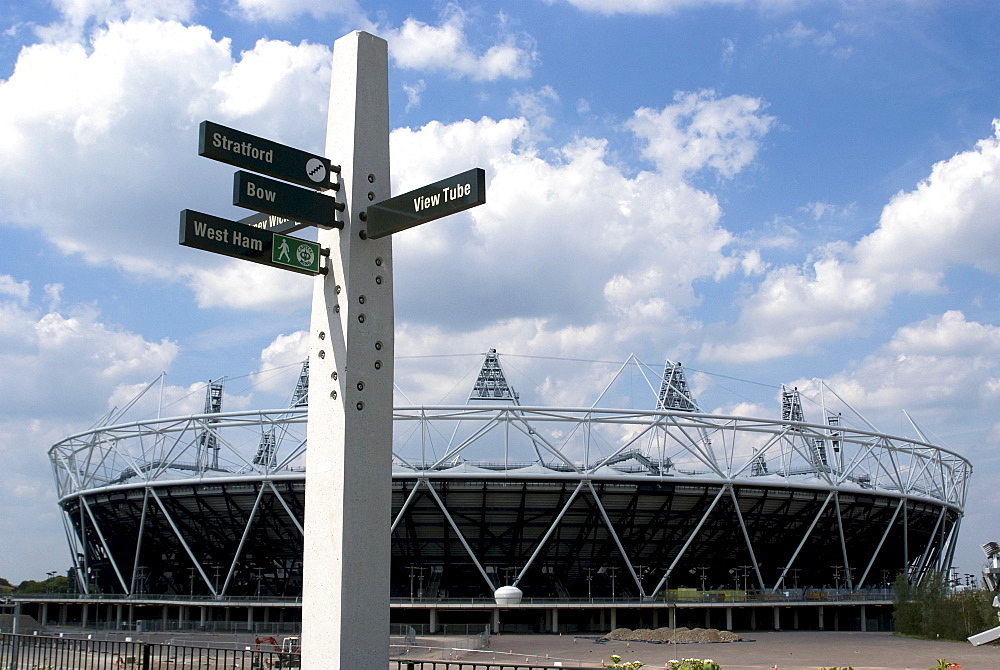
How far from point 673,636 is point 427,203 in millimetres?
44072

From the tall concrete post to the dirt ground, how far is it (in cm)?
2235

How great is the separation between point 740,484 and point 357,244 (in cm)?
5099

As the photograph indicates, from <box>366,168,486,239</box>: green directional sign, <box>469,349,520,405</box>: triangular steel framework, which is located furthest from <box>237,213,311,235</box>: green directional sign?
<box>469,349,520,405</box>: triangular steel framework

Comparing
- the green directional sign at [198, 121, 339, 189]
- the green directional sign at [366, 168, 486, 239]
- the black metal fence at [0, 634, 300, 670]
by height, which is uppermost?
the green directional sign at [198, 121, 339, 189]

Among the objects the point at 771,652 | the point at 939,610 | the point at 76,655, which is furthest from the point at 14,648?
the point at 939,610

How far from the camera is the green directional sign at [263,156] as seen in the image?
887 centimetres

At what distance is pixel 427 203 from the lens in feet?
29.3

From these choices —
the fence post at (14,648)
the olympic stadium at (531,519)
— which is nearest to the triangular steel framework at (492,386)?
the olympic stadium at (531,519)

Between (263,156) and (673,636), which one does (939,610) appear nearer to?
(673,636)

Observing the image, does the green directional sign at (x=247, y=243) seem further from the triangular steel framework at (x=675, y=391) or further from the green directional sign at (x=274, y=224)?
the triangular steel framework at (x=675, y=391)

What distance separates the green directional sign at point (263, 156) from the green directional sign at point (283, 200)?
0.13m

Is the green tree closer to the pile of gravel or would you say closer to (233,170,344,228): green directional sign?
the pile of gravel

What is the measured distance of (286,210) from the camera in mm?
9094

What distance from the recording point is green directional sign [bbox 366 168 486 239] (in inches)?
334
